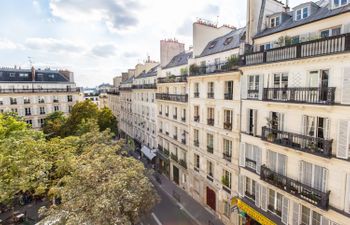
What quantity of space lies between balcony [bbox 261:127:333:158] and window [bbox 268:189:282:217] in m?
3.95

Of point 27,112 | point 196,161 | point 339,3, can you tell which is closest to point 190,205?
point 196,161

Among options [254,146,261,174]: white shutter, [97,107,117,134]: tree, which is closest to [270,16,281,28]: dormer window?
[254,146,261,174]: white shutter

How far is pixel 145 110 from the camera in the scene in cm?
3850

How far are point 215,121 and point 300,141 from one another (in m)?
8.59

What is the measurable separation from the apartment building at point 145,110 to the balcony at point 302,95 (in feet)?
71.3

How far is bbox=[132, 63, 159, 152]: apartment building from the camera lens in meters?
35.5

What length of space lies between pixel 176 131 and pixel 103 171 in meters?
15.9

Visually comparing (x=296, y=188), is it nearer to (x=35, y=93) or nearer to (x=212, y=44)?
(x=212, y=44)

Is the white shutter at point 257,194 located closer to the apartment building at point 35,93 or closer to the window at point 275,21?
the window at point 275,21

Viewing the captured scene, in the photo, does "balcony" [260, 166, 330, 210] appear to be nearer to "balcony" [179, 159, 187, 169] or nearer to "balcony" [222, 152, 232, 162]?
"balcony" [222, 152, 232, 162]

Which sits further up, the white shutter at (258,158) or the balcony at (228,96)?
the balcony at (228,96)

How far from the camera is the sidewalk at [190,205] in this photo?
2106 centimetres

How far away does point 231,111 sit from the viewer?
18594mm

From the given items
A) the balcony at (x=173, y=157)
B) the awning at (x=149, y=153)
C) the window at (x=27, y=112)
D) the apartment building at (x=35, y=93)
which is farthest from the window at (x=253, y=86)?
the window at (x=27, y=112)
